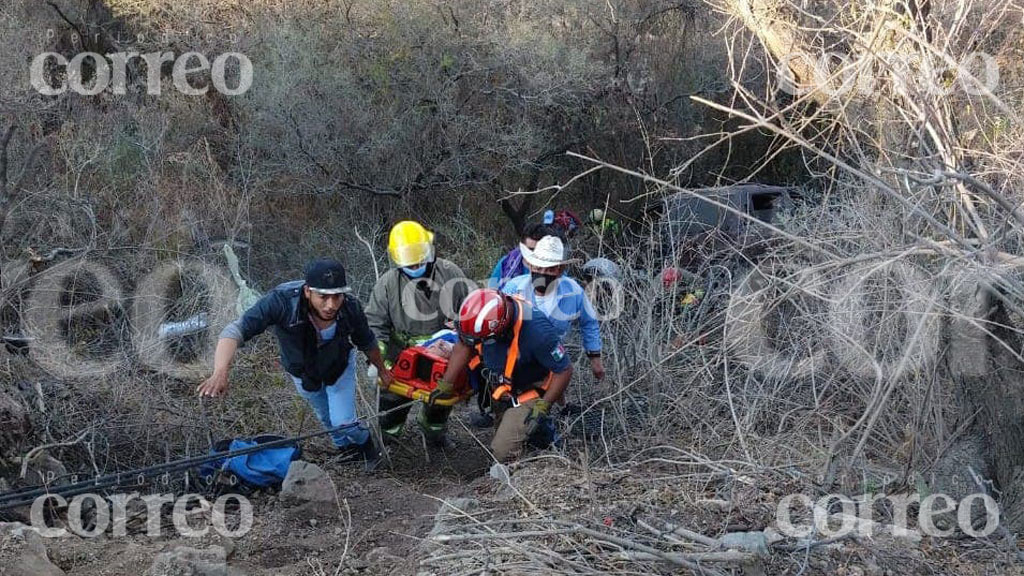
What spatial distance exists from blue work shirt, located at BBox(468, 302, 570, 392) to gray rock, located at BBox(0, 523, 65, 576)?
259cm

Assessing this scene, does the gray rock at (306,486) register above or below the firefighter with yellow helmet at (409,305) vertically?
below

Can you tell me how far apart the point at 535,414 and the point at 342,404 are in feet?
4.41

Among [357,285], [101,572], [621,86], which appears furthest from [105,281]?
[621,86]

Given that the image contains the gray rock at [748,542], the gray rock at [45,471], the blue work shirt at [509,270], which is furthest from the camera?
the blue work shirt at [509,270]

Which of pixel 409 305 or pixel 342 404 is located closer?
pixel 342 404

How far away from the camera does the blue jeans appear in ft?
21.7

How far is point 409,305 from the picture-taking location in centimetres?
690

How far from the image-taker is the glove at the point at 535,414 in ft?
19.9

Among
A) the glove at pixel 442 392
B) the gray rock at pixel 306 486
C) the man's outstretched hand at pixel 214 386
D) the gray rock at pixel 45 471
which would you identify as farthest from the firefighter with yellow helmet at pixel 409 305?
the gray rock at pixel 45 471

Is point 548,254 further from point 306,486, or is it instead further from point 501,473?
point 306,486

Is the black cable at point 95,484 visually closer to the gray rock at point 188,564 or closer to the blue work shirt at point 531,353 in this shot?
the gray rock at point 188,564

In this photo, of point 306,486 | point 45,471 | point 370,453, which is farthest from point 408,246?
point 45,471

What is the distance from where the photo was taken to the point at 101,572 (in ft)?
15.9

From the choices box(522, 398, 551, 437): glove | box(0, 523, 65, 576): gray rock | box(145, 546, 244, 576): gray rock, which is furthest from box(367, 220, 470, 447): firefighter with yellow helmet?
box(0, 523, 65, 576): gray rock
